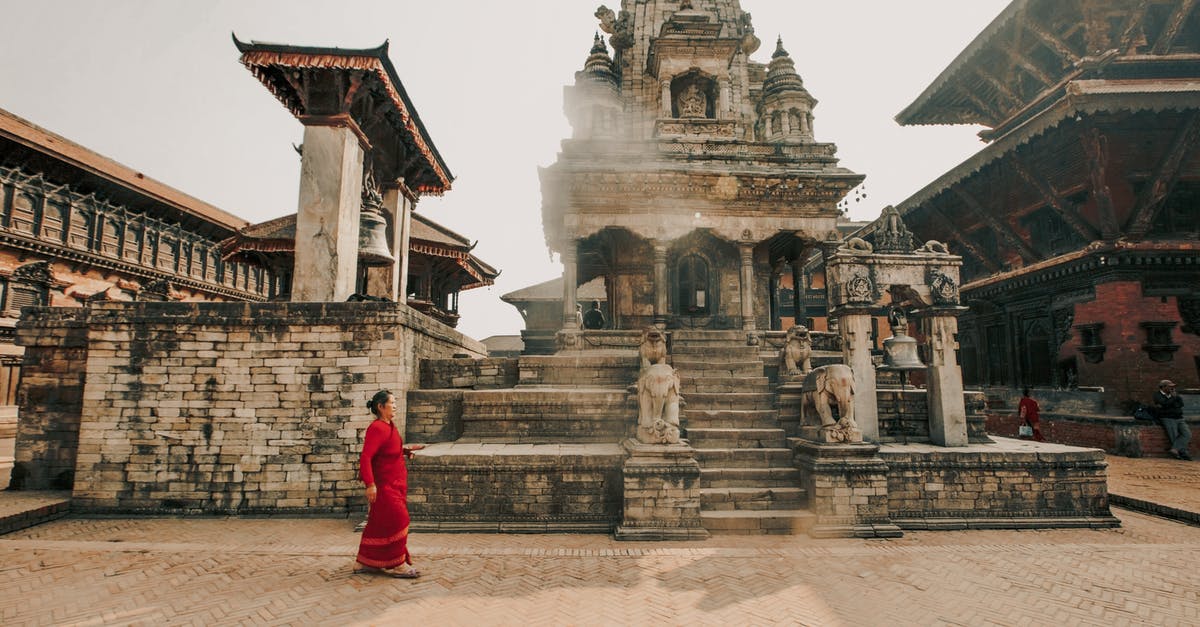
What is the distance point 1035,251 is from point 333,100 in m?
19.2

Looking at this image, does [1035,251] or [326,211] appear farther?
[1035,251]

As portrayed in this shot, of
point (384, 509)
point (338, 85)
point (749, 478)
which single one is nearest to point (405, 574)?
point (384, 509)

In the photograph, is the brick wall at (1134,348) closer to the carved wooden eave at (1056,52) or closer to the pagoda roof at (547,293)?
Answer: the carved wooden eave at (1056,52)

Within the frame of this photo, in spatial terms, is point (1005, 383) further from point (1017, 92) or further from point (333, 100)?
point (333, 100)

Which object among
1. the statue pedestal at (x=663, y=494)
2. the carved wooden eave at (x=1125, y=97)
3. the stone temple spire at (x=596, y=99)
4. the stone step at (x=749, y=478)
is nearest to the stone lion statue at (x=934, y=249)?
the stone step at (x=749, y=478)

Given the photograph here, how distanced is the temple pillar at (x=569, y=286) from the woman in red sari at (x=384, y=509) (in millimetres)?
8357

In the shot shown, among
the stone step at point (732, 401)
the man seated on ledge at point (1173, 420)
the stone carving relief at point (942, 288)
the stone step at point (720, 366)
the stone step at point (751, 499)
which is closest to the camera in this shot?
the stone step at point (751, 499)

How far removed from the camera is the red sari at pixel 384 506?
4.88 m

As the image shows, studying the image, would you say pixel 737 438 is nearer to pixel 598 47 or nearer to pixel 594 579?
pixel 594 579

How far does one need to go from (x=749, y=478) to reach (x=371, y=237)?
7441mm

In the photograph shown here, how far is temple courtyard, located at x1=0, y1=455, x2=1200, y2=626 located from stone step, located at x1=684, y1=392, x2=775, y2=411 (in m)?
2.61

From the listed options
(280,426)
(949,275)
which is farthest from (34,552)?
(949,275)

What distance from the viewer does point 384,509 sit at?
16.2 feet

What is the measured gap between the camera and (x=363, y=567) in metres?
4.98
